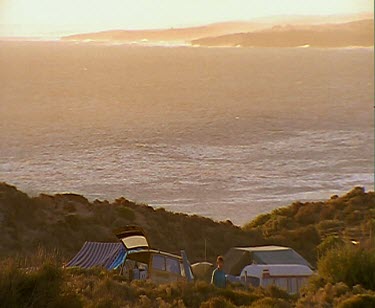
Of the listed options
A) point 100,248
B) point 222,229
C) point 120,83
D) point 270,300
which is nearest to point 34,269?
point 270,300

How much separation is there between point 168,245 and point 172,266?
10783mm

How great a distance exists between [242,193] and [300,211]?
444 inches

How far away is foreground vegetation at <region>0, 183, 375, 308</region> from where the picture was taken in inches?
303

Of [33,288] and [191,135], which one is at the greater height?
[33,288]

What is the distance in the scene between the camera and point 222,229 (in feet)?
93.6

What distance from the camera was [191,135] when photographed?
213ft

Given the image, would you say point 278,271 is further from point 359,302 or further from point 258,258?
point 359,302

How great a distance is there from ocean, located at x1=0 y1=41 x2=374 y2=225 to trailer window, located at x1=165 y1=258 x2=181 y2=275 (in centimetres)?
2217

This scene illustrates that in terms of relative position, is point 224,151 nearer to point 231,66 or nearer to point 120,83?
point 120,83

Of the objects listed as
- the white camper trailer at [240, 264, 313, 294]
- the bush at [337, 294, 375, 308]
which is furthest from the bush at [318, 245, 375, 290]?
the white camper trailer at [240, 264, 313, 294]

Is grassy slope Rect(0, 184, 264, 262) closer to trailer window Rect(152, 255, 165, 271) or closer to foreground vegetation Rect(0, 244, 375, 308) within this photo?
trailer window Rect(152, 255, 165, 271)

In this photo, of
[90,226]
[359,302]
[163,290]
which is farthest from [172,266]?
[90,226]

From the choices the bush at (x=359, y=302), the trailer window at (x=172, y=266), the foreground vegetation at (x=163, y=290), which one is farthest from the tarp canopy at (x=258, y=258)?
the bush at (x=359, y=302)

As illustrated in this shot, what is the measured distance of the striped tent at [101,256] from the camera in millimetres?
14586
